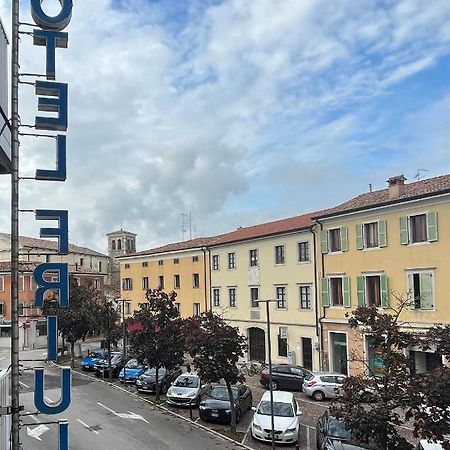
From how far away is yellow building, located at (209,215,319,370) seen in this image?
34.2 m

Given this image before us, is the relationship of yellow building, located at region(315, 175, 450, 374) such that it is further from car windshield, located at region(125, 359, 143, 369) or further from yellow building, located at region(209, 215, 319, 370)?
car windshield, located at region(125, 359, 143, 369)

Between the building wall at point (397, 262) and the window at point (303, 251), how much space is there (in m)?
1.60

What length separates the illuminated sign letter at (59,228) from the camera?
Result: 1050cm

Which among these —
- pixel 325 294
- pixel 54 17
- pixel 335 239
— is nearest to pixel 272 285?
pixel 325 294

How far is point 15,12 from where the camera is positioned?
10.7 metres

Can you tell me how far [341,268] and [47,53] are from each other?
23499 millimetres

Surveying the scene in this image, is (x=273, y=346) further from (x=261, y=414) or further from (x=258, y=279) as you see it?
(x=261, y=414)

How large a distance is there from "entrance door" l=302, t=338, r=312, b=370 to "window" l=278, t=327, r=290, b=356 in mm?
1790

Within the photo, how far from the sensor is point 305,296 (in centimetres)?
3441

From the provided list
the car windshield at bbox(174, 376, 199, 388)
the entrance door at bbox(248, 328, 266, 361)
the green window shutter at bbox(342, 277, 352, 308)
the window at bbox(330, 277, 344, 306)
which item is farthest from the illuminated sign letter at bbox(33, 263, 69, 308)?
the entrance door at bbox(248, 328, 266, 361)

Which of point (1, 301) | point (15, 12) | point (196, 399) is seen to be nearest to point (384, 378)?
point (15, 12)

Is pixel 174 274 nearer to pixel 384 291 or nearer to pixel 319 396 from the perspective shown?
pixel 384 291

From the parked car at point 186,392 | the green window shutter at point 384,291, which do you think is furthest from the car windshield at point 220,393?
the green window shutter at point 384,291

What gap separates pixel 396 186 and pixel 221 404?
15408mm
